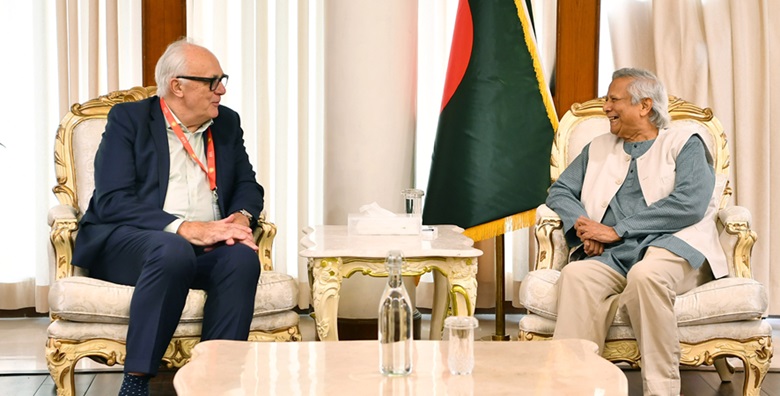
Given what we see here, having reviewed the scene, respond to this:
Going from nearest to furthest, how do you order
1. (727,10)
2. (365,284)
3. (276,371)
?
(276,371)
(365,284)
(727,10)

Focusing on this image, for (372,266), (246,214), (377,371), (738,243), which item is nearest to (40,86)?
(246,214)

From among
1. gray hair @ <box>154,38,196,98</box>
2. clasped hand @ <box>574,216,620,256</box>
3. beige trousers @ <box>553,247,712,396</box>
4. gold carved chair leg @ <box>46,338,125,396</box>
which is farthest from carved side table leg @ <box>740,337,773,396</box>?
gray hair @ <box>154,38,196,98</box>

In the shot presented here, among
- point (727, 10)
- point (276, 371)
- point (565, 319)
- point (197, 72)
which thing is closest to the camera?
point (276, 371)

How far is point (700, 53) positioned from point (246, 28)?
7.16 feet

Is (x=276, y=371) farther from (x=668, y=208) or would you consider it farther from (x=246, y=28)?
(x=246, y=28)

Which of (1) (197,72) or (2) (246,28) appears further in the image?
(2) (246,28)

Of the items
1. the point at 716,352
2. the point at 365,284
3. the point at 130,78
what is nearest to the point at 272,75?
the point at 130,78

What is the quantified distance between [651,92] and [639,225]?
51 cm

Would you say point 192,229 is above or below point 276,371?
above

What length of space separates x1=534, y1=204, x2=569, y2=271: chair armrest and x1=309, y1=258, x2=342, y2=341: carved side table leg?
31.1 inches

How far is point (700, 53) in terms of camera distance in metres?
4.61

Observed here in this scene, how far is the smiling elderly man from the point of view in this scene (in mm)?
3084

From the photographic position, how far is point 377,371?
2.29 meters

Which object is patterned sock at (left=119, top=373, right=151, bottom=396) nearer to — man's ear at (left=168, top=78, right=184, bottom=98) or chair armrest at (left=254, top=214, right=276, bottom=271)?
chair armrest at (left=254, top=214, right=276, bottom=271)
